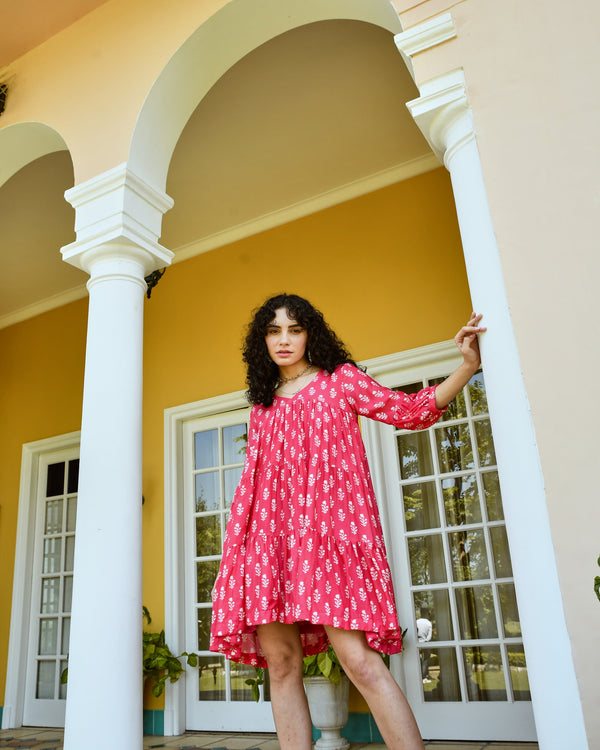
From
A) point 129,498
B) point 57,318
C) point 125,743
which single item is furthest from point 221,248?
point 125,743

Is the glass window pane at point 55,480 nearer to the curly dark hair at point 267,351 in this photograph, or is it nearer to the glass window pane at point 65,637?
the glass window pane at point 65,637

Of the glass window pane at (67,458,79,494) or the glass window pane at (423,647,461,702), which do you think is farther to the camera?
the glass window pane at (67,458,79,494)

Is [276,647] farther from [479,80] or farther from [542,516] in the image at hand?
[479,80]

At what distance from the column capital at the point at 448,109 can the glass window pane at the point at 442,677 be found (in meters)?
2.40

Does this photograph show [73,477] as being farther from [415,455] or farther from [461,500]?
[461,500]

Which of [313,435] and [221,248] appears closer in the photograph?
[313,435]

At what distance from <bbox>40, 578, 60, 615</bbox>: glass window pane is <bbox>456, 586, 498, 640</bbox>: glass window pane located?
9.46ft

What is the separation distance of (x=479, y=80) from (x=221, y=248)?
2.81 meters

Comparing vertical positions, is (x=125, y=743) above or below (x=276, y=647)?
below

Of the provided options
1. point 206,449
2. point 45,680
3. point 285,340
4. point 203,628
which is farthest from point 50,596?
point 285,340

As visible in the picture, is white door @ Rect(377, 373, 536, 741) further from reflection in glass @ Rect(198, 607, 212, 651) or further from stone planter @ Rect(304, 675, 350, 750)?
reflection in glass @ Rect(198, 607, 212, 651)

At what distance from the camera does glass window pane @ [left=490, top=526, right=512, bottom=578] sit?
318cm

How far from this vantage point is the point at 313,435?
1875 mm

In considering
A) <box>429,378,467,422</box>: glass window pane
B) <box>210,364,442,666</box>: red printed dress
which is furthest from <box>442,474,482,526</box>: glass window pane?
<box>210,364,442,666</box>: red printed dress
